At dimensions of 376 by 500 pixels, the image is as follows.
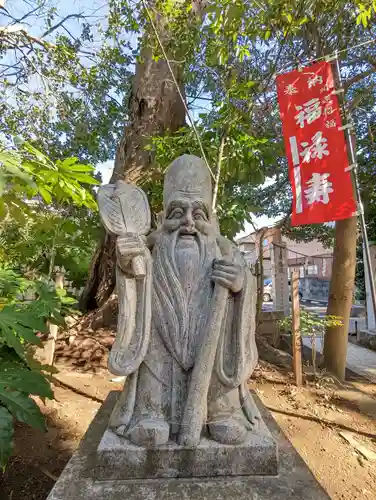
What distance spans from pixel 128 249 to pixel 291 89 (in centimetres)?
303

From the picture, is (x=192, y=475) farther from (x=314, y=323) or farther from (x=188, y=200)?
(x=314, y=323)

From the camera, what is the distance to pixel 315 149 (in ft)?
11.9

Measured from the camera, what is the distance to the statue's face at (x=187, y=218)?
1.83 meters

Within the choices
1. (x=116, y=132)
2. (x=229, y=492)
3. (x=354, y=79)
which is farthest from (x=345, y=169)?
(x=116, y=132)

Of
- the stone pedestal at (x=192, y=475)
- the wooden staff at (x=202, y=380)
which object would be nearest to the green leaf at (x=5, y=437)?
the stone pedestal at (x=192, y=475)

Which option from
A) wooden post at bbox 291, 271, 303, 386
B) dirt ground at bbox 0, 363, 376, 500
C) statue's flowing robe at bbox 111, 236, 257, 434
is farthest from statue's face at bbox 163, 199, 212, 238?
wooden post at bbox 291, 271, 303, 386

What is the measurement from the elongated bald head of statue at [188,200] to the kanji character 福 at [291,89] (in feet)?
7.69

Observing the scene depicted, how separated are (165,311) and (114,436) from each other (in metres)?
0.61

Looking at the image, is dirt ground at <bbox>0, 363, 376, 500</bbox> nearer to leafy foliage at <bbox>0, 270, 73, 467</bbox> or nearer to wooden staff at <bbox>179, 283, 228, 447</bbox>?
leafy foliage at <bbox>0, 270, 73, 467</bbox>

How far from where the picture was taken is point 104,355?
185 inches

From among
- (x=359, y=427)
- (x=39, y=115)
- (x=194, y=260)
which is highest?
(x=39, y=115)

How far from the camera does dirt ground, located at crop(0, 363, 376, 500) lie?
8.53 feet

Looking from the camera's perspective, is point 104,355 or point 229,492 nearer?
point 229,492

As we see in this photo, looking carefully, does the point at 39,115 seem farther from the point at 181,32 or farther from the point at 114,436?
the point at 114,436
